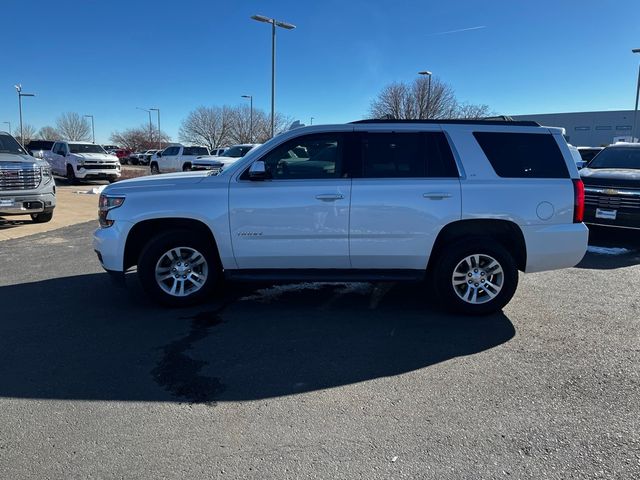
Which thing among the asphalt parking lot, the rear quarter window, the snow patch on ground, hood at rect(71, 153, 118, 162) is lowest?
the asphalt parking lot

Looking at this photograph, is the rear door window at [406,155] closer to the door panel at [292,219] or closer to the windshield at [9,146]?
the door panel at [292,219]

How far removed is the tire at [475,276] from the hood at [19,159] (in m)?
9.18

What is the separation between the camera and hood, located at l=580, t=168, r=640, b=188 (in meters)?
8.87

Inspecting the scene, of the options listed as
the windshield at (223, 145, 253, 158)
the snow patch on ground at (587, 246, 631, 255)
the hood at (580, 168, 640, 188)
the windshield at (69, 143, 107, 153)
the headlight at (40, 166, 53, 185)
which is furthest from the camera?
the windshield at (69, 143, 107, 153)

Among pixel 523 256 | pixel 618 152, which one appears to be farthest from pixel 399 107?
pixel 523 256

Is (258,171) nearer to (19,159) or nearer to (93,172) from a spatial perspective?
(19,159)

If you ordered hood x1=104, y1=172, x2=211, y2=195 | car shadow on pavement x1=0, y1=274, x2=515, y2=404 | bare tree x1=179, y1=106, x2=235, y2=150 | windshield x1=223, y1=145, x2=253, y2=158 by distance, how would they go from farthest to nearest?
bare tree x1=179, y1=106, x2=235, y2=150, windshield x1=223, y1=145, x2=253, y2=158, hood x1=104, y1=172, x2=211, y2=195, car shadow on pavement x1=0, y1=274, x2=515, y2=404

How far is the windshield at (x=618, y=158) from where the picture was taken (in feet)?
34.4

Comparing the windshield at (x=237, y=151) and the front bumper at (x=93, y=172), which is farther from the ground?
the windshield at (x=237, y=151)

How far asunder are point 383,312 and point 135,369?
253 cm

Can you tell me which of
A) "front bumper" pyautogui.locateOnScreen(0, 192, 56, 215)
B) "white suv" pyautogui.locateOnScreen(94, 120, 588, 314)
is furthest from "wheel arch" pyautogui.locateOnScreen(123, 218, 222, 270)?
"front bumper" pyautogui.locateOnScreen(0, 192, 56, 215)

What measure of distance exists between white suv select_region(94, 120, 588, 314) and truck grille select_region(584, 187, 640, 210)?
4.60 metres

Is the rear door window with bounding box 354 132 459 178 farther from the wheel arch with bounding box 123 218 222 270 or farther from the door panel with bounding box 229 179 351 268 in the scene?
the wheel arch with bounding box 123 218 222 270

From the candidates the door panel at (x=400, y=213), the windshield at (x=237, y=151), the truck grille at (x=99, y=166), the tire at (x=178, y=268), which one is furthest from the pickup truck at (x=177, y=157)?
the door panel at (x=400, y=213)
